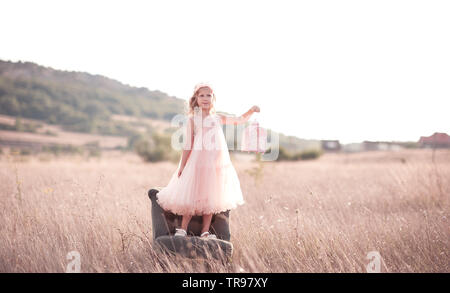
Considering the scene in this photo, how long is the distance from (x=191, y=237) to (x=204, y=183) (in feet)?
1.89

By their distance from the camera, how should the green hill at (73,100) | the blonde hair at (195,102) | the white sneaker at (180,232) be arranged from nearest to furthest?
the white sneaker at (180,232) → the blonde hair at (195,102) → the green hill at (73,100)

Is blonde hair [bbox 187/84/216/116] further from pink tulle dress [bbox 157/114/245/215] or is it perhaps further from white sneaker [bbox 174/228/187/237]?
white sneaker [bbox 174/228/187/237]

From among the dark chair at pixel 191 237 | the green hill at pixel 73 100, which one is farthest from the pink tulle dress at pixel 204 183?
the green hill at pixel 73 100

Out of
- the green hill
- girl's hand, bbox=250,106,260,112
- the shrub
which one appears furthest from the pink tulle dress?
the green hill

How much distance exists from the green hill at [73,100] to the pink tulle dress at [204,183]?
44.5 meters

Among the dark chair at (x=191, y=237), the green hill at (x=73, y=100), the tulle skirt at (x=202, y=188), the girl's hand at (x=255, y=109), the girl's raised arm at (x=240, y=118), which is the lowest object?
the dark chair at (x=191, y=237)

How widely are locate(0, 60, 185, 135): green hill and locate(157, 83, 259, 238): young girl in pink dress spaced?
1746 inches

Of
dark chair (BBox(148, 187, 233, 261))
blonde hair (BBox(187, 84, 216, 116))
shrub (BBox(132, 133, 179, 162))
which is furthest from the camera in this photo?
shrub (BBox(132, 133, 179, 162))

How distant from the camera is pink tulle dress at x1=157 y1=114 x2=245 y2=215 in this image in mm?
3283

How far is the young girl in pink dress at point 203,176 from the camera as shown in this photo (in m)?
3.29

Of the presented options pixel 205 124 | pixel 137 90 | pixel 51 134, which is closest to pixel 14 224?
pixel 205 124

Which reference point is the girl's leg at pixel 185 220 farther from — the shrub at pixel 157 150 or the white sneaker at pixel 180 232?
the shrub at pixel 157 150

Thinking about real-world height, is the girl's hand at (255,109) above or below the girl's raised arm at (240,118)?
above
